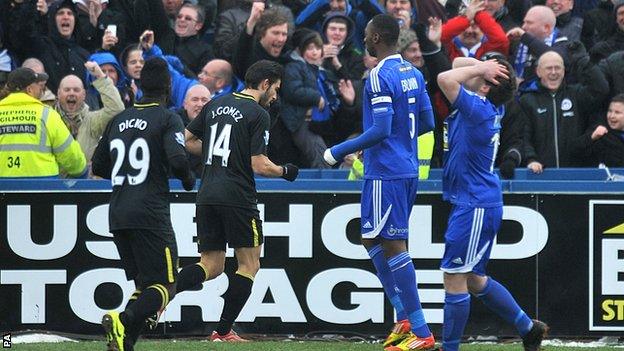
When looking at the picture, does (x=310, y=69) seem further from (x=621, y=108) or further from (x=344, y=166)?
(x=621, y=108)

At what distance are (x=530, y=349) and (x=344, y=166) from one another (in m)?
4.12

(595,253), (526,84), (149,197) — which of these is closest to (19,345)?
(149,197)

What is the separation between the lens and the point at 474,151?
916 centimetres

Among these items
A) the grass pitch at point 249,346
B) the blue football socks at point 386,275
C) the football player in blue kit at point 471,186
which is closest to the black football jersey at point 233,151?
the blue football socks at point 386,275

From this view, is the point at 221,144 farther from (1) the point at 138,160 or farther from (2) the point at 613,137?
(2) the point at 613,137

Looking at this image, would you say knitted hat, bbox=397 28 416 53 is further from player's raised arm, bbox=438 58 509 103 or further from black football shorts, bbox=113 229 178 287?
black football shorts, bbox=113 229 178 287

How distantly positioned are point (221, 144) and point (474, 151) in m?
1.90

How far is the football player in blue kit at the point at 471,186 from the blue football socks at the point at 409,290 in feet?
1.14

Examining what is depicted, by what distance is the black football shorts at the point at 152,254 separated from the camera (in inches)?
353

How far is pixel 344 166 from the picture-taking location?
43.4 ft

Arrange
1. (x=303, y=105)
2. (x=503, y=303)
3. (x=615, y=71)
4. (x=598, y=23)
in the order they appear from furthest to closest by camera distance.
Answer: (x=598, y=23)
(x=615, y=71)
(x=303, y=105)
(x=503, y=303)

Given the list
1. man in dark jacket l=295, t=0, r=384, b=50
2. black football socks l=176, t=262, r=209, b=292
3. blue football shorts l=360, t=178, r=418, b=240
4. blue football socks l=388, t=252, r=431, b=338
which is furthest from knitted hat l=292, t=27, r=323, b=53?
blue football socks l=388, t=252, r=431, b=338

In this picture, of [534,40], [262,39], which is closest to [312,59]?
[262,39]

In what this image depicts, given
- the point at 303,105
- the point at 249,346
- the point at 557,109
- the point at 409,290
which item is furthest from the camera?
the point at 303,105
